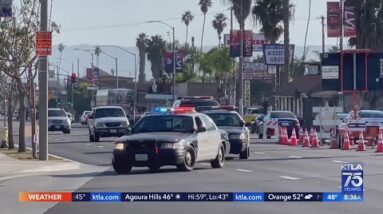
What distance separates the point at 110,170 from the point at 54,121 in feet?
123

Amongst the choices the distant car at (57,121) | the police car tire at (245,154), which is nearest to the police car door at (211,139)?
the police car tire at (245,154)

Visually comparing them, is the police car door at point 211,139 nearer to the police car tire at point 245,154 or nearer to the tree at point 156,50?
the police car tire at point 245,154

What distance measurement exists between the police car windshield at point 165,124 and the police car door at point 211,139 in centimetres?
62

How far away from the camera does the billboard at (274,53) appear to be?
78062 mm

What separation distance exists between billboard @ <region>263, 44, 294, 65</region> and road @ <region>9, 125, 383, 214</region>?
136 ft

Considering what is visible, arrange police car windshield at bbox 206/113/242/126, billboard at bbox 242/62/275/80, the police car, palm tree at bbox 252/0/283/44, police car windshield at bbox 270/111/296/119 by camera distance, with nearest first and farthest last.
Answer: the police car, police car windshield at bbox 206/113/242/126, police car windshield at bbox 270/111/296/119, palm tree at bbox 252/0/283/44, billboard at bbox 242/62/275/80

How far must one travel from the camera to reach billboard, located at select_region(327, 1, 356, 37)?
209 ft

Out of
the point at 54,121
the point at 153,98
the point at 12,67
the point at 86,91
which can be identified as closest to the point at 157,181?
the point at 12,67

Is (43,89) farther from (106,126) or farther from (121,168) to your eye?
(106,126)

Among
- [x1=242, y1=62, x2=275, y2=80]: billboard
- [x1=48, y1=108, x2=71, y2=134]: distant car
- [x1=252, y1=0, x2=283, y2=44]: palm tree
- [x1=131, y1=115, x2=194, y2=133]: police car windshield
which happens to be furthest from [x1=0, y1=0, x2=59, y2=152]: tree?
[x1=242, y1=62, x2=275, y2=80]: billboard

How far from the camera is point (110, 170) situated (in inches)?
1107

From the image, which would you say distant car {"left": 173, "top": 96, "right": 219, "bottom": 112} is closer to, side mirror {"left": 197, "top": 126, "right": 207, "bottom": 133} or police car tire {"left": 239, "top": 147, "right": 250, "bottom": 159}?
police car tire {"left": 239, "top": 147, "right": 250, "bottom": 159}

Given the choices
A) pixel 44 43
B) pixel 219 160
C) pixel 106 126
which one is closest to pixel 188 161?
pixel 219 160

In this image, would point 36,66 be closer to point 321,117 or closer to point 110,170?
point 110,170
